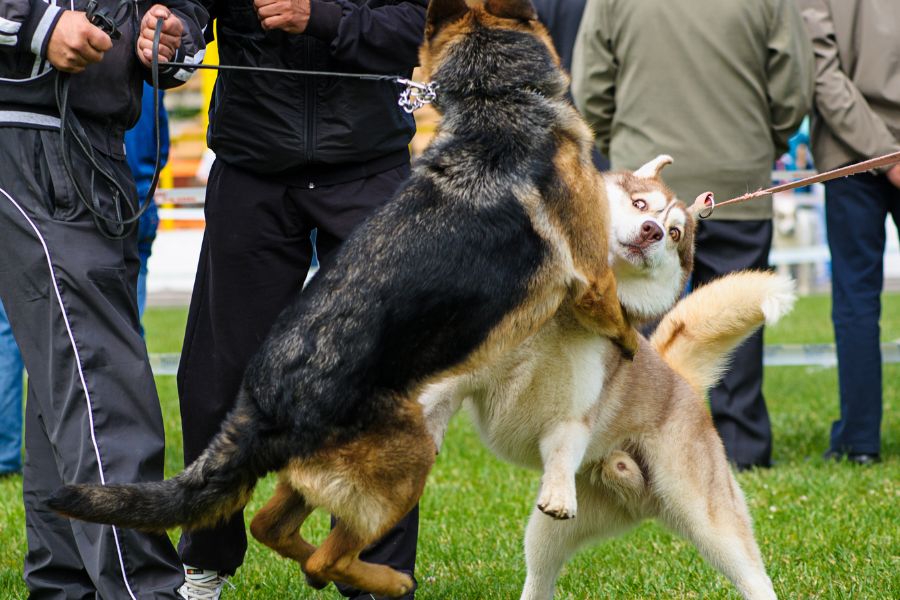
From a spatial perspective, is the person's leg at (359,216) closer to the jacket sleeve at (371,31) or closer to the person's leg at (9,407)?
the jacket sleeve at (371,31)

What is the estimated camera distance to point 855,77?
6012mm

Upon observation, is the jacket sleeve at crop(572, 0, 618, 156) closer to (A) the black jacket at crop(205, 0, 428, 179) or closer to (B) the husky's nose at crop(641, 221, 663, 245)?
(A) the black jacket at crop(205, 0, 428, 179)

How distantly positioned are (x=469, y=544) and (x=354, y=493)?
1982mm

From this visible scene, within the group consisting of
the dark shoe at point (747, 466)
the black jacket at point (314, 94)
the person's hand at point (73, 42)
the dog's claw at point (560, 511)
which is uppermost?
the person's hand at point (73, 42)

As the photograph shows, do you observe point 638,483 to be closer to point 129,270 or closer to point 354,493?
point 354,493

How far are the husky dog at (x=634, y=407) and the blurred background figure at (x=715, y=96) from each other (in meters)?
2.03

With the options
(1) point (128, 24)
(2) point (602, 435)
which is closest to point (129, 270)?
(1) point (128, 24)

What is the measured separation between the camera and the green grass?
413 cm

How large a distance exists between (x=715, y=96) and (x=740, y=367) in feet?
4.72

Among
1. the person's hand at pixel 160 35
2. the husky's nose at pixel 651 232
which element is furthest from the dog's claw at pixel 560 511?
the person's hand at pixel 160 35

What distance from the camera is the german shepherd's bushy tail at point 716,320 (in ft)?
12.3

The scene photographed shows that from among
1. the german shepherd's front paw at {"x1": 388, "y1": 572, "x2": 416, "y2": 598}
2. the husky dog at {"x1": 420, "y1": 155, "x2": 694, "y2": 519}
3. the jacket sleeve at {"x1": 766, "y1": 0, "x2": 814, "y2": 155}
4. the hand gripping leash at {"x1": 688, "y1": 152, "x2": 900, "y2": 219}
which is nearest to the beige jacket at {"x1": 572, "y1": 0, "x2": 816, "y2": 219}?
the jacket sleeve at {"x1": 766, "y1": 0, "x2": 814, "y2": 155}

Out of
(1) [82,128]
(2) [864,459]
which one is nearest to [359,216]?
(1) [82,128]

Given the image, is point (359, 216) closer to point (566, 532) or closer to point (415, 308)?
point (415, 308)
